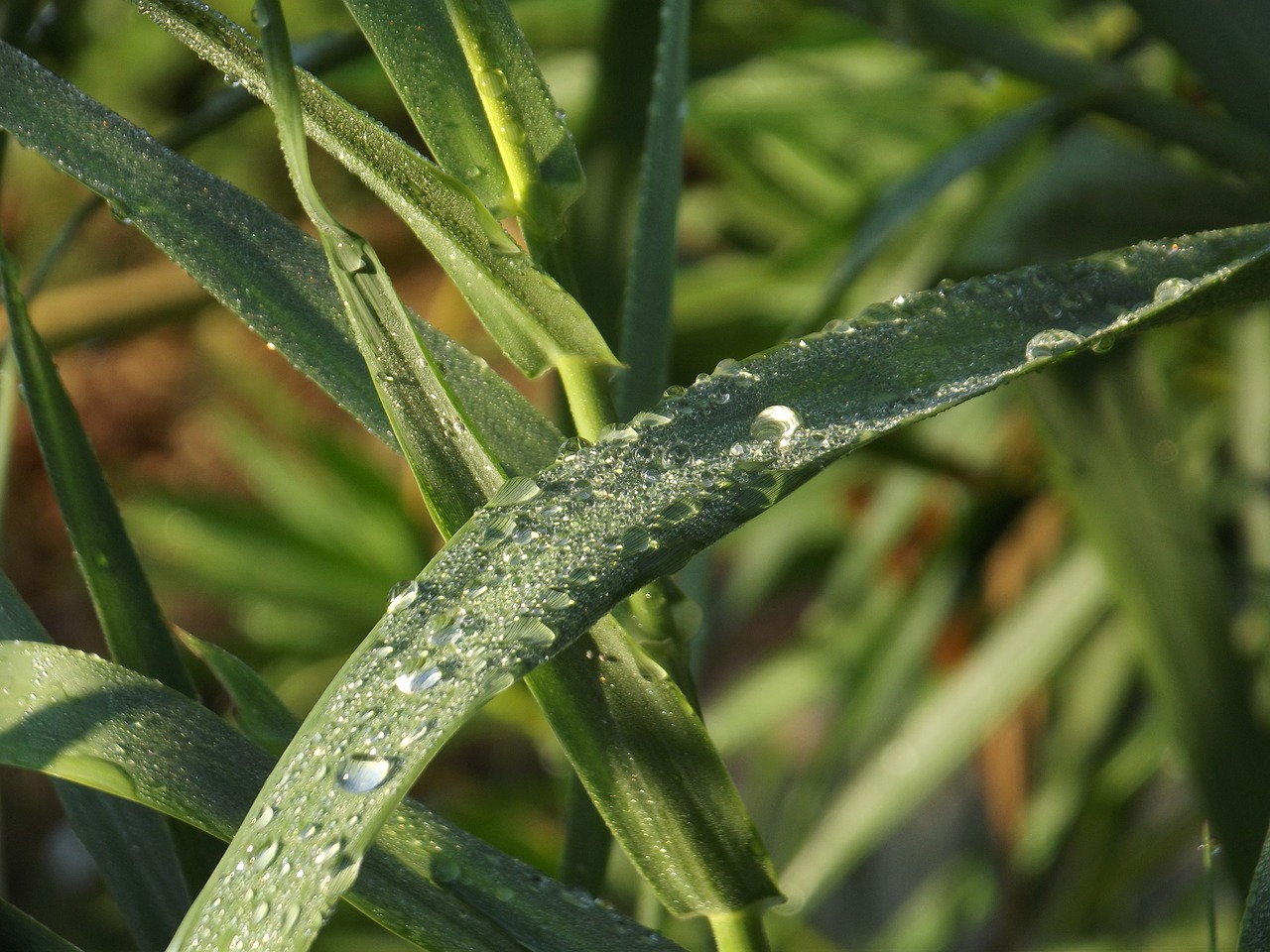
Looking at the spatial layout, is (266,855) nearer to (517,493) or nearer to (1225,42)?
(517,493)

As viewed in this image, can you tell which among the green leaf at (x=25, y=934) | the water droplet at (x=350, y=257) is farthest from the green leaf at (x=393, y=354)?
the green leaf at (x=25, y=934)

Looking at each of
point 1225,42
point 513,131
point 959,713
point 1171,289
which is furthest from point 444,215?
point 959,713

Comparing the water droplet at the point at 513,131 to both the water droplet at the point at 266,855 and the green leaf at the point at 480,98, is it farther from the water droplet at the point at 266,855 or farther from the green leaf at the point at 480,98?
the water droplet at the point at 266,855

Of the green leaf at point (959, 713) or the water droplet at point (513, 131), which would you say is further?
the green leaf at point (959, 713)

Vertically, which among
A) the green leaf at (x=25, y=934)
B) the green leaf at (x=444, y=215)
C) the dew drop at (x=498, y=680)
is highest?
the green leaf at (x=444, y=215)

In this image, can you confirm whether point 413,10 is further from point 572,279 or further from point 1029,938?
point 1029,938

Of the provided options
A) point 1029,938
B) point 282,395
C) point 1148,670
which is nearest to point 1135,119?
point 1148,670

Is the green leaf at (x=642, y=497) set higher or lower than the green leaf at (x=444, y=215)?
lower
